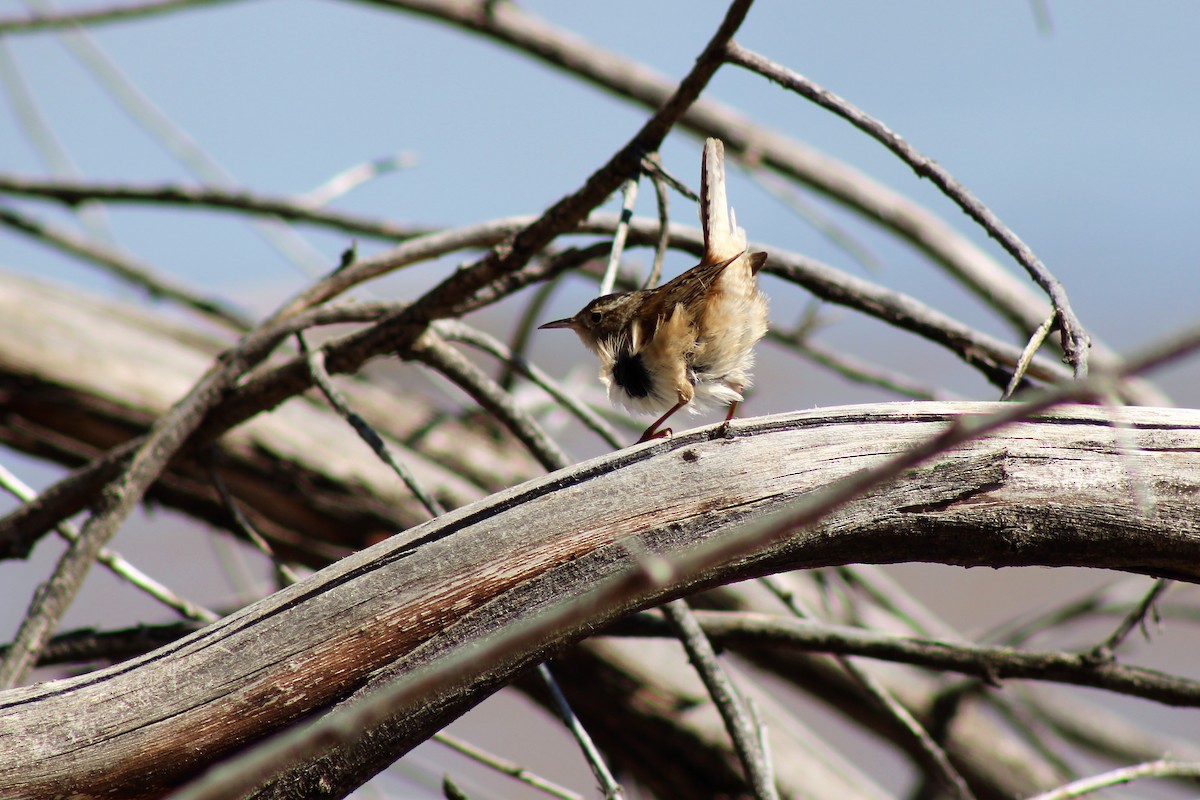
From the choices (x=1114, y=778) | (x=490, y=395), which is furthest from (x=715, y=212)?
(x=1114, y=778)

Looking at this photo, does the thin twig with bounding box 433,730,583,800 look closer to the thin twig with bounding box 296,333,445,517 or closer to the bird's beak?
the thin twig with bounding box 296,333,445,517

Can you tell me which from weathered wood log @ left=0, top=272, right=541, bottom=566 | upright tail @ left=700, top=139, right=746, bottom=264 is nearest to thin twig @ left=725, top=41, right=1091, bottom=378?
upright tail @ left=700, top=139, right=746, bottom=264

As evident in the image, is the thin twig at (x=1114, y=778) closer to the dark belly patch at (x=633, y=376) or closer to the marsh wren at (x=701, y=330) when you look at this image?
the marsh wren at (x=701, y=330)

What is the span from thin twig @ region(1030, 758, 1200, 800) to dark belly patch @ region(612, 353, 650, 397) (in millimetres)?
1396

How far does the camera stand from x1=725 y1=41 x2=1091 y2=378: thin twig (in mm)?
1978

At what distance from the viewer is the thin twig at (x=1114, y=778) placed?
2.16m

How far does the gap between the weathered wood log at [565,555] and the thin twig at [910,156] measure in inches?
12.4

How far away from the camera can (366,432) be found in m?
2.38

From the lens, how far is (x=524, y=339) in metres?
4.49

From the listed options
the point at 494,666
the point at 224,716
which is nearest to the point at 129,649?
the point at 224,716

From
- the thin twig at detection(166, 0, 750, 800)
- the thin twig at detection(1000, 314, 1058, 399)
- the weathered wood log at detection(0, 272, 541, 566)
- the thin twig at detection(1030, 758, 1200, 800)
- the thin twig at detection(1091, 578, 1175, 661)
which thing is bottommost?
the thin twig at detection(1030, 758, 1200, 800)

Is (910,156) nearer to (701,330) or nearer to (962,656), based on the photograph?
(701,330)

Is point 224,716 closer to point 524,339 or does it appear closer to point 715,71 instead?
point 715,71

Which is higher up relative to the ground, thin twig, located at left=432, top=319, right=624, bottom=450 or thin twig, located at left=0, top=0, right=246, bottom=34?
thin twig, located at left=0, top=0, right=246, bottom=34
